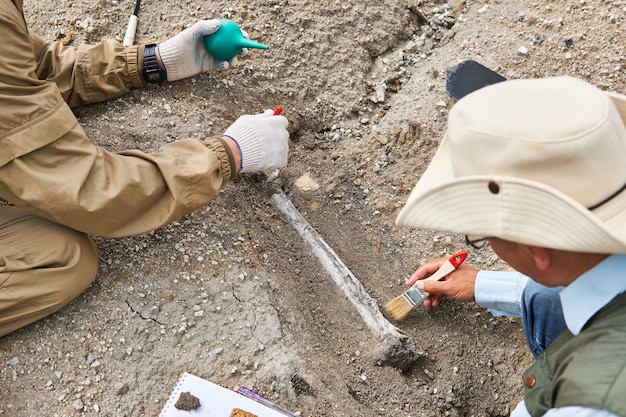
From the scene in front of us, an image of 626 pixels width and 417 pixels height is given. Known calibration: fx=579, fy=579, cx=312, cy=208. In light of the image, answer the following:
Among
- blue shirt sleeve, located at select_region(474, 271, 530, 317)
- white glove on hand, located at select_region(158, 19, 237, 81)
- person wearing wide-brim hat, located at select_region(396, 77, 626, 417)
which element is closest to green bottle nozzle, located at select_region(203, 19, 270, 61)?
white glove on hand, located at select_region(158, 19, 237, 81)

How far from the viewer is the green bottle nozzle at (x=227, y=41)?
2.76 meters

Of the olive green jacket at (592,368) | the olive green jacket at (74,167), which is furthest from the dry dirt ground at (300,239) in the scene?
the olive green jacket at (592,368)

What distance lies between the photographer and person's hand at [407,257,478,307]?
224 centimetres

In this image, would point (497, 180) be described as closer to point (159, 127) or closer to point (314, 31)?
point (159, 127)

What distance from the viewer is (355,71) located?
3.30m

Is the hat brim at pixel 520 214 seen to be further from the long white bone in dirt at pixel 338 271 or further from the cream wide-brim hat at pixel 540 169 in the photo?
the long white bone in dirt at pixel 338 271

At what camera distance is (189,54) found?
280 cm

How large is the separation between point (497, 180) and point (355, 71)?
219 cm

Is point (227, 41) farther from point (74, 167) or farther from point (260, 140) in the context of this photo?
point (74, 167)

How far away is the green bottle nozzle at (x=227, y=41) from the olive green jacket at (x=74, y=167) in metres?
0.62

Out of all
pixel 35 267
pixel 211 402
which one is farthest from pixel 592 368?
pixel 35 267

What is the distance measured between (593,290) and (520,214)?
29cm

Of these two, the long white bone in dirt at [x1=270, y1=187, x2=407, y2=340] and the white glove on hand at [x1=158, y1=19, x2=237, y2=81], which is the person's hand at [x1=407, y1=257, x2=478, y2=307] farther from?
the white glove on hand at [x1=158, y1=19, x2=237, y2=81]

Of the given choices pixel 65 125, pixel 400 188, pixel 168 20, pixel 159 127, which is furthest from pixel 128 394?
pixel 168 20
